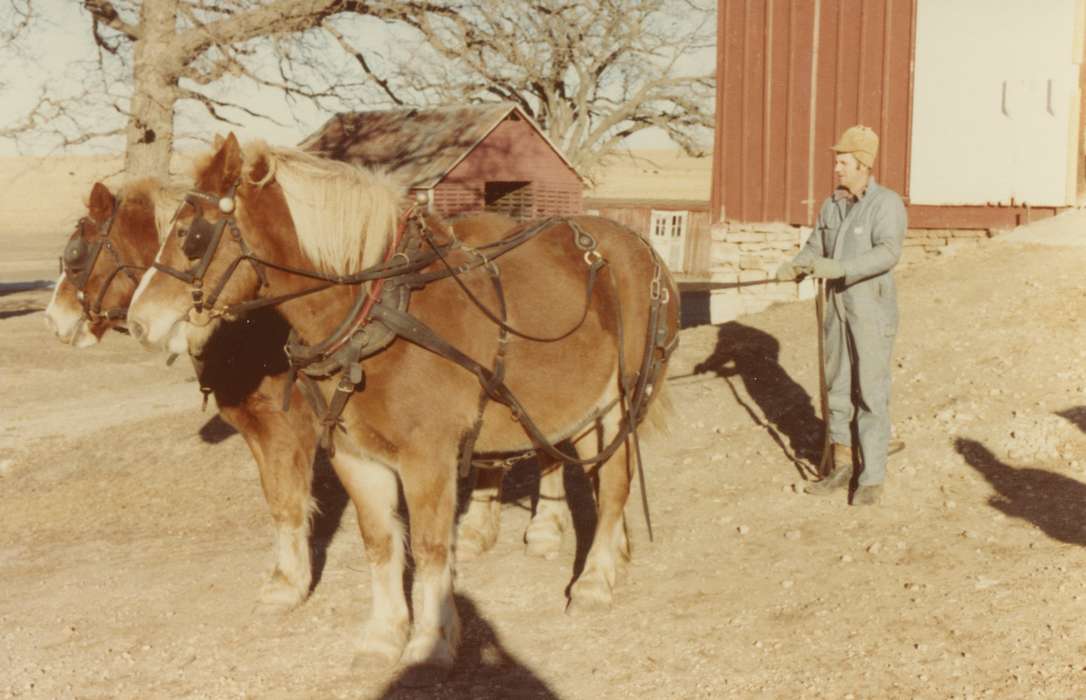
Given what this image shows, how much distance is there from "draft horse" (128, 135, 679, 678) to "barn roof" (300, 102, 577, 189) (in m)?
19.2

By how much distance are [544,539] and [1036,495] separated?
2.80m

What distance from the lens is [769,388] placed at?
9586 millimetres

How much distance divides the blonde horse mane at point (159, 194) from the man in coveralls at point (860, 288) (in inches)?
125

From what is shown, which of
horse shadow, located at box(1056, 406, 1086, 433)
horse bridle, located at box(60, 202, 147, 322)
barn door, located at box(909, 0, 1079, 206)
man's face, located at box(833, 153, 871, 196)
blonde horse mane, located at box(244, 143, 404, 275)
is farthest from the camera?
barn door, located at box(909, 0, 1079, 206)

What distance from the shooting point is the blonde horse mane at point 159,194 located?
555 cm

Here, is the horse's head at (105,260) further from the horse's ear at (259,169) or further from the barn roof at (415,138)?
the barn roof at (415,138)

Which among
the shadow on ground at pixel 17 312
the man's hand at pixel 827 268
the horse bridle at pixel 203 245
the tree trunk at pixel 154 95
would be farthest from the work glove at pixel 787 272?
the shadow on ground at pixel 17 312

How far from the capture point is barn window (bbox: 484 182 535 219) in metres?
28.0

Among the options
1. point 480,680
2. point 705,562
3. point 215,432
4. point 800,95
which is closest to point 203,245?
point 480,680

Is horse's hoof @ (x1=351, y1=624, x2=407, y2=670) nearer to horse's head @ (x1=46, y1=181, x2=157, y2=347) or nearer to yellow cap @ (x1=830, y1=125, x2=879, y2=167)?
horse's head @ (x1=46, y1=181, x2=157, y2=347)

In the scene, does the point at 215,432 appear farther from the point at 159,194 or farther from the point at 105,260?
the point at 159,194

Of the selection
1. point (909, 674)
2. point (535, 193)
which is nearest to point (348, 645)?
point (909, 674)

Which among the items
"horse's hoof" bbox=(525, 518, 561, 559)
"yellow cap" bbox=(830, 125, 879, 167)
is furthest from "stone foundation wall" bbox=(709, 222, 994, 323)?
"horse's hoof" bbox=(525, 518, 561, 559)

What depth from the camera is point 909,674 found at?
4.30 m
